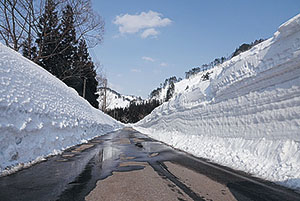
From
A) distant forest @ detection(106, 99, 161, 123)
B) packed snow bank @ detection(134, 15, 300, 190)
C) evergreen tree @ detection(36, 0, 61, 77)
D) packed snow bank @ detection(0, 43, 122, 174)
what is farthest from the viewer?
distant forest @ detection(106, 99, 161, 123)

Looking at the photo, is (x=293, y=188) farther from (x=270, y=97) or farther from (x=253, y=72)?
(x=253, y=72)

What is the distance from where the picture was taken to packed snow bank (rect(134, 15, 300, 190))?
222 inches

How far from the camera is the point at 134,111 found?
11881 cm

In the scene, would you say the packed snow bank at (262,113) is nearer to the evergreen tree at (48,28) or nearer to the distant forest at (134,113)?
the evergreen tree at (48,28)

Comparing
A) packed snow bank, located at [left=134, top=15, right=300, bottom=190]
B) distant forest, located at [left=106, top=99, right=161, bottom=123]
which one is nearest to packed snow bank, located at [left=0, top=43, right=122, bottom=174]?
packed snow bank, located at [left=134, top=15, right=300, bottom=190]

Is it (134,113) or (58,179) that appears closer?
(58,179)

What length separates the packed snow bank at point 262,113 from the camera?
5635 millimetres

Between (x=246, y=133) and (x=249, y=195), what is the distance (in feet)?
14.9

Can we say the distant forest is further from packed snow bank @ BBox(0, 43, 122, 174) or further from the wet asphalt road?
the wet asphalt road

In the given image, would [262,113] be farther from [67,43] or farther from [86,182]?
[67,43]

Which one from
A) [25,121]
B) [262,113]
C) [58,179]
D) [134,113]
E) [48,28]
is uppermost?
[48,28]

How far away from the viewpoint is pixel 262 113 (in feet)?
24.3

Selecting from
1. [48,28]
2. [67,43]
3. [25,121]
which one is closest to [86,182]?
[25,121]

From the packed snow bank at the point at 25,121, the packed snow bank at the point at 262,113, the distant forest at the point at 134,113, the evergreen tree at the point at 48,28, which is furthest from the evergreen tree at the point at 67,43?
the distant forest at the point at 134,113
